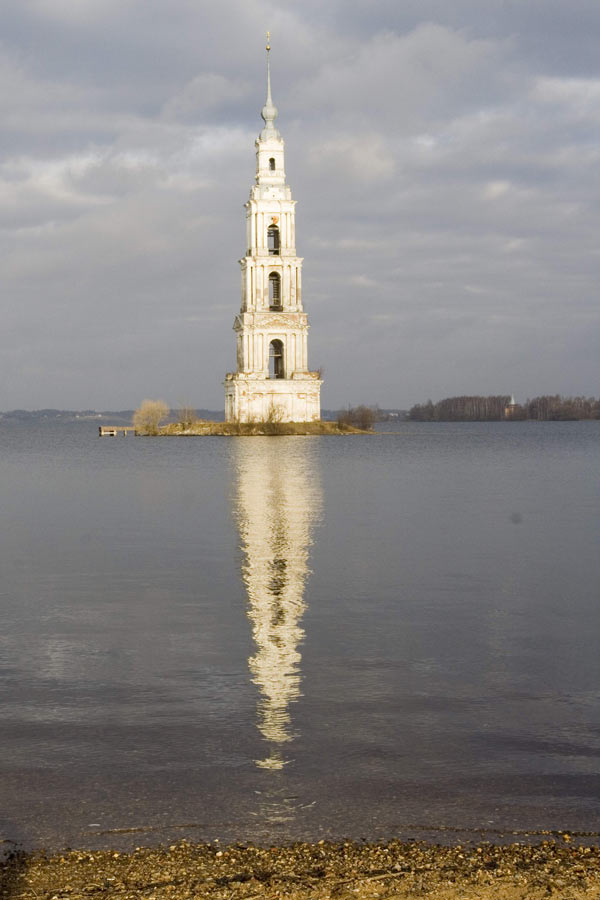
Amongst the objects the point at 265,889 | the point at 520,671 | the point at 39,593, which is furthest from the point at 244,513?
the point at 265,889

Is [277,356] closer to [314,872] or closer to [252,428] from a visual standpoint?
[252,428]

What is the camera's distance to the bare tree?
137 m

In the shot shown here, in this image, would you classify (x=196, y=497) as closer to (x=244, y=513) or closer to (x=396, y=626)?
(x=244, y=513)

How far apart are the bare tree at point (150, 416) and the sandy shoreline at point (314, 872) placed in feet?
428

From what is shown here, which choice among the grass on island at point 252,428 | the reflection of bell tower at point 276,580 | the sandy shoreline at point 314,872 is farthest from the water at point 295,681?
the grass on island at point 252,428

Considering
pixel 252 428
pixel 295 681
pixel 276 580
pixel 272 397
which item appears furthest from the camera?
pixel 272 397

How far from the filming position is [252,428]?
125 meters

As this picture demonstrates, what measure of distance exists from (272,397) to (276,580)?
106389 mm

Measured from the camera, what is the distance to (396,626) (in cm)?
1602

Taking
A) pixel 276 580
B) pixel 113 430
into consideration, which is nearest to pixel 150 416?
pixel 113 430

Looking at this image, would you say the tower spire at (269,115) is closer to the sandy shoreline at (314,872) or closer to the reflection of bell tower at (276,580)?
the reflection of bell tower at (276,580)

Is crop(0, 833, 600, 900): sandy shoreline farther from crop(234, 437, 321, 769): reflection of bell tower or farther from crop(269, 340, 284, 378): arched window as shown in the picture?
crop(269, 340, 284, 378): arched window

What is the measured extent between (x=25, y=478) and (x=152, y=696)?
47.8m

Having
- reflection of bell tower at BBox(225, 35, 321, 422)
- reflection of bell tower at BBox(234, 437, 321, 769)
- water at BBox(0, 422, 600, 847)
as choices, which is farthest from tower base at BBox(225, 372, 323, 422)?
water at BBox(0, 422, 600, 847)
